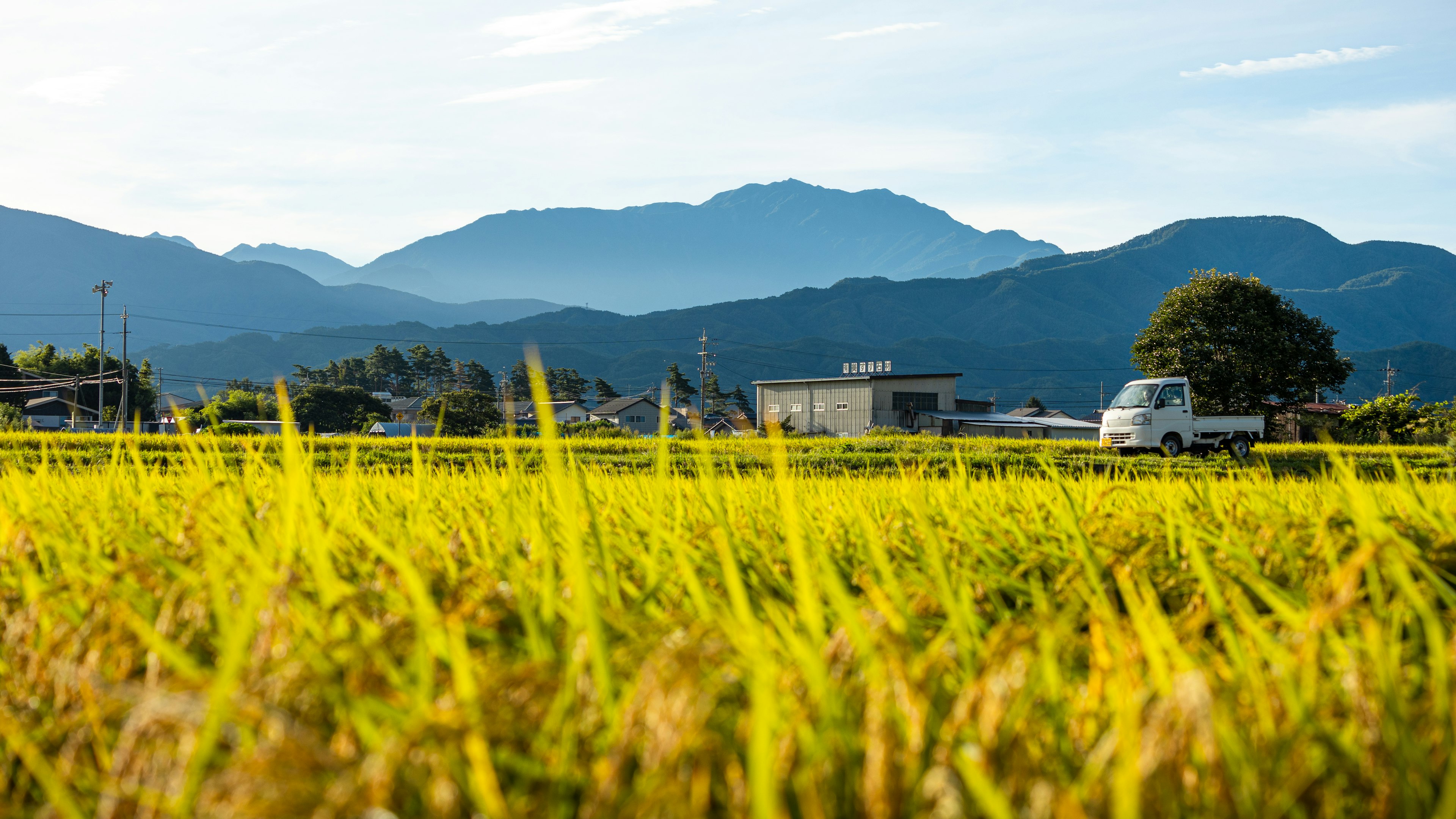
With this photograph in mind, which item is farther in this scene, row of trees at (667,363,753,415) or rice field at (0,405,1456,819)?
row of trees at (667,363,753,415)

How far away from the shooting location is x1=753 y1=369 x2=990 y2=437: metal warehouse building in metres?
61.9

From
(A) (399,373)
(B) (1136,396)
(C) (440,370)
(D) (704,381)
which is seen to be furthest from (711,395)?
(B) (1136,396)

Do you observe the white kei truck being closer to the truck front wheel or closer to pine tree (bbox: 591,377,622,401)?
the truck front wheel

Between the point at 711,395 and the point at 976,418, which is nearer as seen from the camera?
the point at 976,418

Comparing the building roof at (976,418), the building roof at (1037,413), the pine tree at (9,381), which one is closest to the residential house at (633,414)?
the building roof at (976,418)

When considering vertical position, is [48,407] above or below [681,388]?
below

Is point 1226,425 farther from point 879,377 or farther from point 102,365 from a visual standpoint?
point 102,365

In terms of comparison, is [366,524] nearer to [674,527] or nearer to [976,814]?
[674,527]

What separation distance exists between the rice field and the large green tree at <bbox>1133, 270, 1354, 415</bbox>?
3607 cm

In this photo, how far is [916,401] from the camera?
63.9 metres

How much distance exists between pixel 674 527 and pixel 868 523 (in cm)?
65

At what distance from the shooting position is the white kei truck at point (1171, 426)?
22453 mm

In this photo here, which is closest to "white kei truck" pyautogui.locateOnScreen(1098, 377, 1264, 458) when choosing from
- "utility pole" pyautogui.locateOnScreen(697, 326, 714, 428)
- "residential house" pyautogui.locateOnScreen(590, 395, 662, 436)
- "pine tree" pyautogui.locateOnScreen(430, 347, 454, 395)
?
"utility pole" pyautogui.locateOnScreen(697, 326, 714, 428)

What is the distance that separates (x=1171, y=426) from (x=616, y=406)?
90.3m
